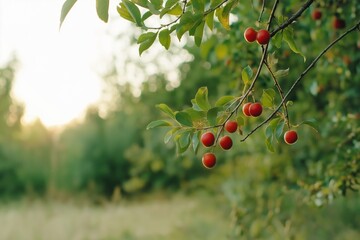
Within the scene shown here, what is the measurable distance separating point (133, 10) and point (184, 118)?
0.37 meters

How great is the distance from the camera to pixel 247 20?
3051 mm

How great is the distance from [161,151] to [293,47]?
7.31m

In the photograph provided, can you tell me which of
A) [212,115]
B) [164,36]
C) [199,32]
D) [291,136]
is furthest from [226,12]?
[291,136]

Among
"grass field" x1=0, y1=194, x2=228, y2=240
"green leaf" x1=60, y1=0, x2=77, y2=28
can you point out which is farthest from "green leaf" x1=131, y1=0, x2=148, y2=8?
"grass field" x1=0, y1=194, x2=228, y2=240

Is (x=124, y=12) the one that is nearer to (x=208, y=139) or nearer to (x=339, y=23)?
(x=208, y=139)

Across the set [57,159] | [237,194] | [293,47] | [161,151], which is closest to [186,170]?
[161,151]

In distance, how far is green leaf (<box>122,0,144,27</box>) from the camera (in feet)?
4.54

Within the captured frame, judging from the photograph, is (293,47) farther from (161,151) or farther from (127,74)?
(127,74)

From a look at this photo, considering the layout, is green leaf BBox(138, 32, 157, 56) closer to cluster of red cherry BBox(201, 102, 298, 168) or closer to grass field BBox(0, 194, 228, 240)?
cluster of red cherry BBox(201, 102, 298, 168)

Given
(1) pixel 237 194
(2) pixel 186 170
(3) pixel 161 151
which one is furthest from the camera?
(2) pixel 186 170

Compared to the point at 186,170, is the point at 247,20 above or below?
above

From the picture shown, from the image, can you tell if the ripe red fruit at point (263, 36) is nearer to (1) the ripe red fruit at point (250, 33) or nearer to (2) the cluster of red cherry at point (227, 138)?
(1) the ripe red fruit at point (250, 33)

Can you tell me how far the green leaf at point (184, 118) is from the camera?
1.53 m

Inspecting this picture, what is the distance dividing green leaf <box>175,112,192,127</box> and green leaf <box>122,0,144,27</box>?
0.30 m
